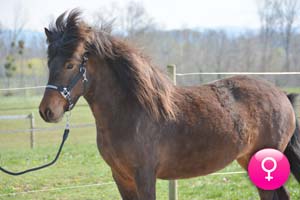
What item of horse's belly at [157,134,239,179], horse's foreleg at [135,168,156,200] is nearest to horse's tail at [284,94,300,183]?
horse's belly at [157,134,239,179]

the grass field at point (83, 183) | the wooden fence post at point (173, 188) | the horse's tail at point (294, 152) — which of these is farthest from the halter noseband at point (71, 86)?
the grass field at point (83, 183)

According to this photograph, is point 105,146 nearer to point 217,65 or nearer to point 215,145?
point 215,145

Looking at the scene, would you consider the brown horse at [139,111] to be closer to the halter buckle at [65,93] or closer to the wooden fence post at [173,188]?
the halter buckle at [65,93]

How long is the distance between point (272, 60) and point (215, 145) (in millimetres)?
35407

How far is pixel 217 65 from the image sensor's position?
1485 inches

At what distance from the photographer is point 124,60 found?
3.82m

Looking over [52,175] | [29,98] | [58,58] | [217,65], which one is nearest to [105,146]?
[58,58]

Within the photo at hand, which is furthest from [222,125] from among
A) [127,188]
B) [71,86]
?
[71,86]

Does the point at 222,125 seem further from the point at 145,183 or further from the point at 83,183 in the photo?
the point at 83,183

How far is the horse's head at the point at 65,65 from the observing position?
3422mm

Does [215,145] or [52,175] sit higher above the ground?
[215,145]

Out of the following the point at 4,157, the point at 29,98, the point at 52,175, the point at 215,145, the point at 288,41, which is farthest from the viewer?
the point at 288,41

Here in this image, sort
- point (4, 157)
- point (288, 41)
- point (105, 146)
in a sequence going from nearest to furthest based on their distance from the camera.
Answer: point (105, 146)
point (4, 157)
point (288, 41)

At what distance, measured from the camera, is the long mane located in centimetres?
365
